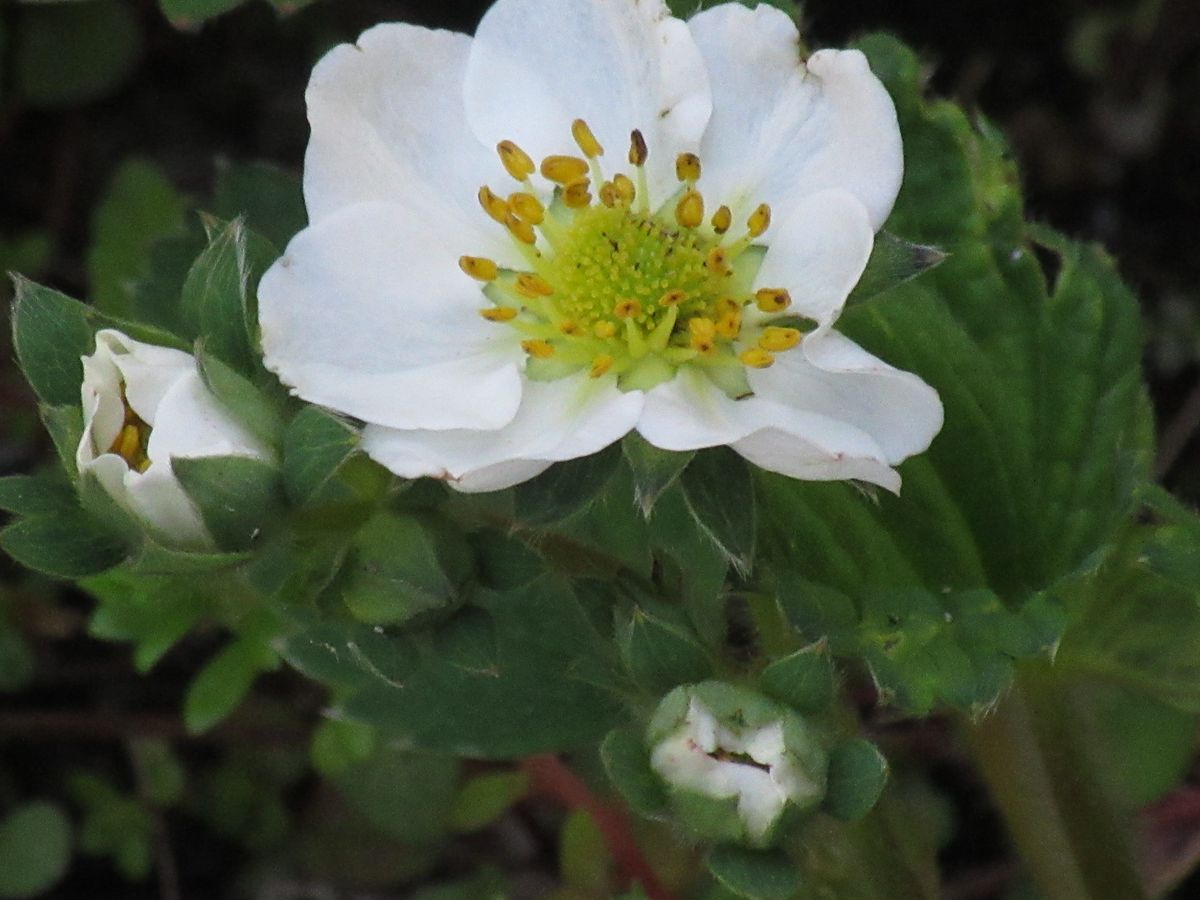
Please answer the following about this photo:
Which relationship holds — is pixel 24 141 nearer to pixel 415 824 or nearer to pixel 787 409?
pixel 415 824

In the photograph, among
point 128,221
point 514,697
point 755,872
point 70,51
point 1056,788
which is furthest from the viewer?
point 70,51

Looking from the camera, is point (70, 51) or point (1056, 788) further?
point (70, 51)

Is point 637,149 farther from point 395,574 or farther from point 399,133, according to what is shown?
point 395,574

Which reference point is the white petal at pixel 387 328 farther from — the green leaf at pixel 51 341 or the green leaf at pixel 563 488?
the green leaf at pixel 51 341

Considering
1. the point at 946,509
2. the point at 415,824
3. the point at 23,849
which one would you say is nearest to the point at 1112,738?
the point at 946,509

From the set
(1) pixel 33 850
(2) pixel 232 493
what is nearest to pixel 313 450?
(2) pixel 232 493

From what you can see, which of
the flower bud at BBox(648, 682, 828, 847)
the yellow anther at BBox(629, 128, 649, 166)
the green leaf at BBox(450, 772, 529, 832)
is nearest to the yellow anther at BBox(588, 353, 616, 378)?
the yellow anther at BBox(629, 128, 649, 166)

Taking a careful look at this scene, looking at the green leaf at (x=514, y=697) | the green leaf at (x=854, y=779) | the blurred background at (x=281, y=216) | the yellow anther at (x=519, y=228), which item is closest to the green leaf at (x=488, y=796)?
the blurred background at (x=281, y=216)
